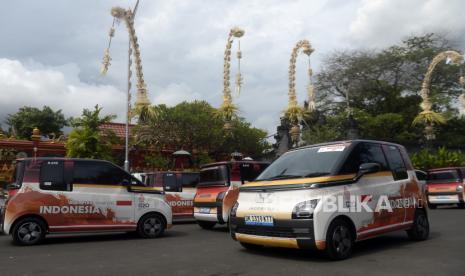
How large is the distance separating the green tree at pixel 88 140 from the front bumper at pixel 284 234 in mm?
13967

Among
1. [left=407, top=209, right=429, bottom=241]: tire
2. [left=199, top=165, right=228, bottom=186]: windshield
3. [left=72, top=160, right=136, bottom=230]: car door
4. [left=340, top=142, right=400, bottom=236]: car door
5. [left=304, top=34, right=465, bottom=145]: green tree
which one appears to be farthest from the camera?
[left=304, top=34, right=465, bottom=145]: green tree

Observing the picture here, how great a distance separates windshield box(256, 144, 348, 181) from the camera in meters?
7.49

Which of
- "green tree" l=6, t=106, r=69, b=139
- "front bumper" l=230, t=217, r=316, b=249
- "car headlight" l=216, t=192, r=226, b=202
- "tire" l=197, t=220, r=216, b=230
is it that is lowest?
"tire" l=197, t=220, r=216, b=230

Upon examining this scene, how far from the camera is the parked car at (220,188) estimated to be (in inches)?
464

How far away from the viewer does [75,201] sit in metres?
9.92

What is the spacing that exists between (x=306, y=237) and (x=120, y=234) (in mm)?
6332

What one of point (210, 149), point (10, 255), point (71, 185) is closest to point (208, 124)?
point (210, 149)

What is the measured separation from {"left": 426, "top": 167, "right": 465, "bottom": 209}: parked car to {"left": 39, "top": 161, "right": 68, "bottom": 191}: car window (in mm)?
15353

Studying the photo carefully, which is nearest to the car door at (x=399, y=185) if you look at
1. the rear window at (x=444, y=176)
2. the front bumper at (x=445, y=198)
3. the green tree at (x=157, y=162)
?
the front bumper at (x=445, y=198)

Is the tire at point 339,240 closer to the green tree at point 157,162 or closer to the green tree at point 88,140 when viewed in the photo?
the green tree at point 88,140

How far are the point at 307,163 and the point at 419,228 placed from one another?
3.04 metres

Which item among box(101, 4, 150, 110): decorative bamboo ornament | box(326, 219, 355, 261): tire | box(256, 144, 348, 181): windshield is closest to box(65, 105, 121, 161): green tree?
box(101, 4, 150, 110): decorative bamboo ornament

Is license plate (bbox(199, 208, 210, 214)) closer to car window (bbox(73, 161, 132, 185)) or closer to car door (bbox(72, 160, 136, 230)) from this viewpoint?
car door (bbox(72, 160, 136, 230))

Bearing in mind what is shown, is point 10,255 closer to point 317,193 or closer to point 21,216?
point 21,216
